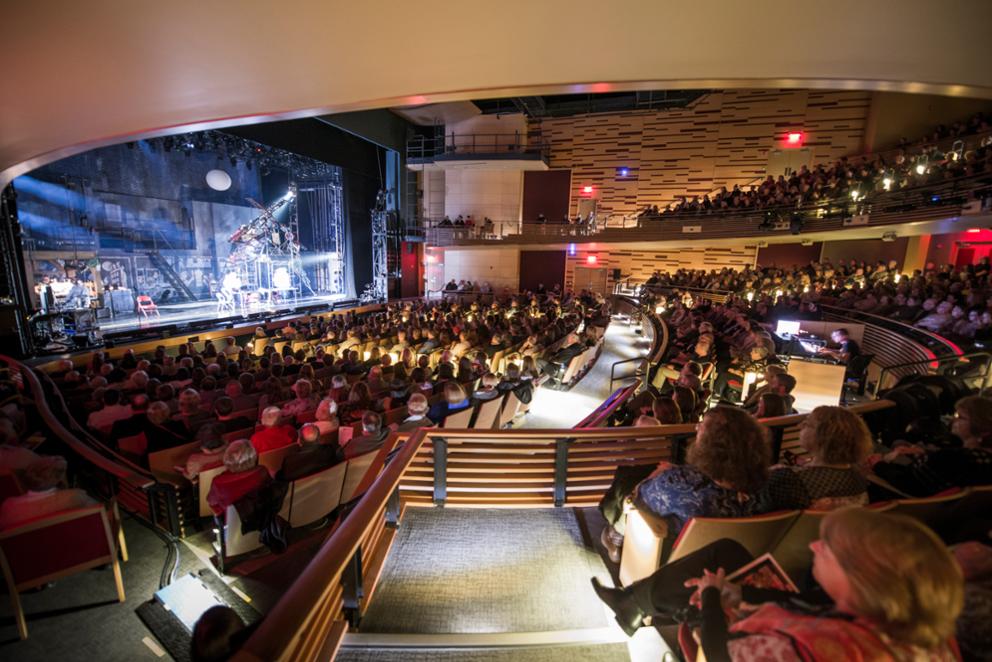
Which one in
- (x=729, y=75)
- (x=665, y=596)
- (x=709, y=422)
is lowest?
(x=665, y=596)

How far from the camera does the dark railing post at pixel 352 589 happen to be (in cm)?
198

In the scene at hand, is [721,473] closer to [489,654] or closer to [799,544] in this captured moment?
[799,544]

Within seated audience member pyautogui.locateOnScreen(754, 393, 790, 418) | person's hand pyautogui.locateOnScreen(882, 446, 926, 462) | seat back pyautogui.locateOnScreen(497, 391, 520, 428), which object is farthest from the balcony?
seat back pyautogui.locateOnScreen(497, 391, 520, 428)

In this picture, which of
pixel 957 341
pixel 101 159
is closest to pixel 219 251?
pixel 101 159

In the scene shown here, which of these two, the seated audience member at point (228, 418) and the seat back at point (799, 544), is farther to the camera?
the seated audience member at point (228, 418)

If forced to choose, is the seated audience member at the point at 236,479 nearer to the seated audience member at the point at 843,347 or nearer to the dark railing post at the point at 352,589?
the dark railing post at the point at 352,589

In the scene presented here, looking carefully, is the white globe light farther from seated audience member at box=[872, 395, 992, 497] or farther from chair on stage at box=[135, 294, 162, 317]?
seated audience member at box=[872, 395, 992, 497]

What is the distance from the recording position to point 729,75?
2910 mm

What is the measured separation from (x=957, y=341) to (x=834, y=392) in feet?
8.93

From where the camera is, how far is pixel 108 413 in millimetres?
4223

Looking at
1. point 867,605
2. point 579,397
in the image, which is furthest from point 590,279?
point 867,605

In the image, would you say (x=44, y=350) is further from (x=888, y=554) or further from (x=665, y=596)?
(x=888, y=554)

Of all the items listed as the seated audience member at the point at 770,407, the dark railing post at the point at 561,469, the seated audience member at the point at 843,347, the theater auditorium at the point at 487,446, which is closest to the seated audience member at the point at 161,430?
the theater auditorium at the point at 487,446

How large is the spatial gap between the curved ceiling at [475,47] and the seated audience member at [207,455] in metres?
2.88
